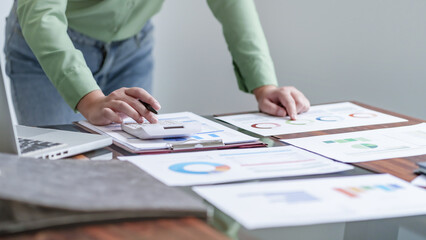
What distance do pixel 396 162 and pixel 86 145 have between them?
50cm

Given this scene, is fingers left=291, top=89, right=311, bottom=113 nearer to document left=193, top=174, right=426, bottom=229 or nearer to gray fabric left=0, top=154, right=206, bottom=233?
document left=193, top=174, right=426, bottom=229

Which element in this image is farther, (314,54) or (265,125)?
(314,54)

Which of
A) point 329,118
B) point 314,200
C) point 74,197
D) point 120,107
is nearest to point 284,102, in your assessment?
point 329,118

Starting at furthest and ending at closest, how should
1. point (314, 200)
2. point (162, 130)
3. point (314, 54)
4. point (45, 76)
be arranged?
1. point (314, 54)
2. point (45, 76)
3. point (162, 130)
4. point (314, 200)

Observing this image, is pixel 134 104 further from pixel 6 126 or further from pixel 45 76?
pixel 45 76

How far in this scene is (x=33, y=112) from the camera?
4.85 ft

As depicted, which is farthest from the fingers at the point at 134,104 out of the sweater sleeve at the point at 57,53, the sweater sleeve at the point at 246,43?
the sweater sleeve at the point at 246,43

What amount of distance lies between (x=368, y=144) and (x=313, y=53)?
1.44 metres

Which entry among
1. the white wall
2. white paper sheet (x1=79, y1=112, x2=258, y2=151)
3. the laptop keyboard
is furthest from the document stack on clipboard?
→ the white wall

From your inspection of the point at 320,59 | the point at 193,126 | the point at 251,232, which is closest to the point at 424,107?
the point at 320,59

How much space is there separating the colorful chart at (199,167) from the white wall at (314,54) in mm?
1422

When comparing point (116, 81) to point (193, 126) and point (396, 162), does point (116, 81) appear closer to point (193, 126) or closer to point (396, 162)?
point (193, 126)

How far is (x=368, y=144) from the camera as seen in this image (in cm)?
100

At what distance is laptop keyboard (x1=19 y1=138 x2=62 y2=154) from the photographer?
2.68 feet
